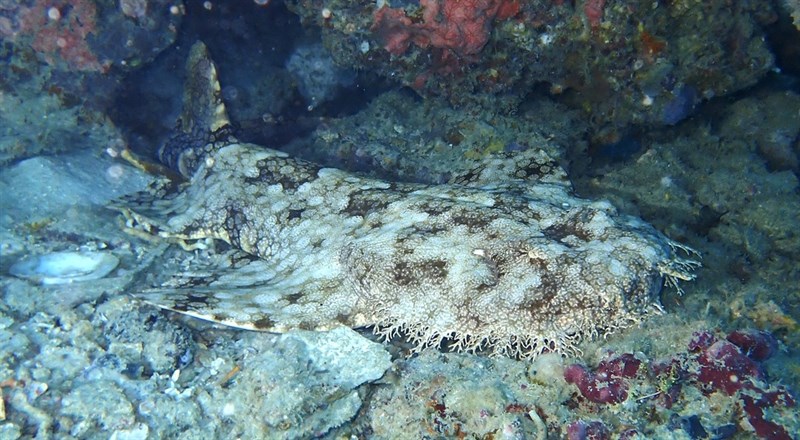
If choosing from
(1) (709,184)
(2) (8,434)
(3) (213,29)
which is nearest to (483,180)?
(1) (709,184)

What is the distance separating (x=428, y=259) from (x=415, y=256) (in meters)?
0.12

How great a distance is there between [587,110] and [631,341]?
371 cm

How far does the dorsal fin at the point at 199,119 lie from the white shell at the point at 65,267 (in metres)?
1.72

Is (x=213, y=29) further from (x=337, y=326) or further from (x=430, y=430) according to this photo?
(x=430, y=430)

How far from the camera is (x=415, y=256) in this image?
13.9 feet

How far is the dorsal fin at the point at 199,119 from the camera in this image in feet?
21.1

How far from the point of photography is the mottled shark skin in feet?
12.3

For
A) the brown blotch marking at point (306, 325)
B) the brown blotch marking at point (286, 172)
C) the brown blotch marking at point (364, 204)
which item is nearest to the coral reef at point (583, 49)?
the brown blotch marking at point (286, 172)

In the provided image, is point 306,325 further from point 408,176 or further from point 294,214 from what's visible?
point 408,176

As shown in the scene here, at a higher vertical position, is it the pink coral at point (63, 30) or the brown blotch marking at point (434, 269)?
the pink coral at point (63, 30)

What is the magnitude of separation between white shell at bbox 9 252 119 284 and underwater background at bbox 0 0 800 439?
3cm

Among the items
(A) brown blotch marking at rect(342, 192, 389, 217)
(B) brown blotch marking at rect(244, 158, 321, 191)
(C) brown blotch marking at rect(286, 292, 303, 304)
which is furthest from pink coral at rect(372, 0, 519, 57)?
(C) brown blotch marking at rect(286, 292, 303, 304)

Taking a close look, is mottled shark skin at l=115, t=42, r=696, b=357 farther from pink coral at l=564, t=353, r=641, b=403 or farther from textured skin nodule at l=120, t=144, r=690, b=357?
pink coral at l=564, t=353, r=641, b=403

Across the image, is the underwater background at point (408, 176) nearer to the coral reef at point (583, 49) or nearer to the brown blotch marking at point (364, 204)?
the coral reef at point (583, 49)
